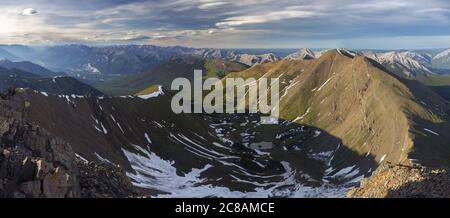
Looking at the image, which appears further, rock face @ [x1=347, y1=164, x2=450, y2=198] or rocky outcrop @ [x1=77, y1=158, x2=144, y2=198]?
rocky outcrop @ [x1=77, y1=158, x2=144, y2=198]

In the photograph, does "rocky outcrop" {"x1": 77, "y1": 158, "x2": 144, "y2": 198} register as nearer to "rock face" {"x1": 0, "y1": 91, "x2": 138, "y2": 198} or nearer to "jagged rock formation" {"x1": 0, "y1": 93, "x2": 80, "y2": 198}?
"rock face" {"x1": 0, "y1": 91, "x2": 138, "y2": 198}

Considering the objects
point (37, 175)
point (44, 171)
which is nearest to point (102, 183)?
point (44, 171)

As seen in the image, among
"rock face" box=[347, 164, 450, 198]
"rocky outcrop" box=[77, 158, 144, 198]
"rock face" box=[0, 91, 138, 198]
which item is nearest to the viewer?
"rock face" box=[0, 91, 138, 198]

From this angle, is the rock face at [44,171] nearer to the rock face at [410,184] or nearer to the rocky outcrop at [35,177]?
the rocky outcrop at [35,177]

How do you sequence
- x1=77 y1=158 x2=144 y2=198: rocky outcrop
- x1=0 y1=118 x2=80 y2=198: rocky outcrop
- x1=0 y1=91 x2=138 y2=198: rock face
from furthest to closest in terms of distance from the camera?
x1=77 y1=158 x2=144 y2=198: rocky outcrop
x1=0 y1=91 x2=138 y2=198: rock face
x1=0 y1=118 x2=80 y2=198: rocky outcrop

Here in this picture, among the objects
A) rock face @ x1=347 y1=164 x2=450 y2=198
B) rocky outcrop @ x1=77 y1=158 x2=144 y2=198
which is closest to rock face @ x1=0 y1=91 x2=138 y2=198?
rocky outcrop @ x1=77 y1=158 x2=144 y2=198

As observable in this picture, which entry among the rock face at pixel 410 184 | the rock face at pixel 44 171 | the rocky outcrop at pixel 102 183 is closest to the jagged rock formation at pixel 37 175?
the rock face at pixel 44 171

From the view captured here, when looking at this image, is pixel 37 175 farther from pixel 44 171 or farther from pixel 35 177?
pixel 44 171
